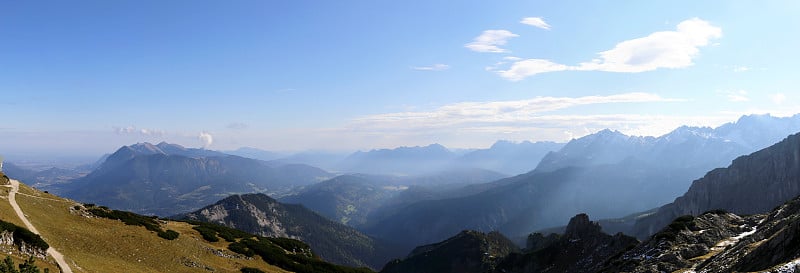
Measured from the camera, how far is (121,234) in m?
55.1

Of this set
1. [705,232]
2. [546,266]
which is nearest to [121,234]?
[705,232]

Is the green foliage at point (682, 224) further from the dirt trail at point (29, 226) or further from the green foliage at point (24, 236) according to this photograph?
the green foliage at point (24, 236)

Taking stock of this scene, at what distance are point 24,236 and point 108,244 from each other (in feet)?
34.6

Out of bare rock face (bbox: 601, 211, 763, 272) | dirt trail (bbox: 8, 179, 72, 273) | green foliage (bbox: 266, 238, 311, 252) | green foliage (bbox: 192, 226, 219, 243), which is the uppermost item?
dirt trail (bbox: 8, 179, 72, 273)

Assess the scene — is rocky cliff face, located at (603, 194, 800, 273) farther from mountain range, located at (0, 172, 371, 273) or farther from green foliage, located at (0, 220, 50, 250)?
green foliage, located at (0, 220, 50, 250)

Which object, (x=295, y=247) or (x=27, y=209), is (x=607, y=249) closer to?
(x=295, y=247)

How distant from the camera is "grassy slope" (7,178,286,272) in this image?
4447cm

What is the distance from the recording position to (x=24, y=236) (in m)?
40.4

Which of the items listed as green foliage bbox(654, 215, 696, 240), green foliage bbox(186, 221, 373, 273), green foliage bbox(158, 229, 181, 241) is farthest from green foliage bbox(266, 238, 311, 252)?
green foliage bbox(654, 215, 696, 240)

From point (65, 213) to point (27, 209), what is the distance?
5.01 m

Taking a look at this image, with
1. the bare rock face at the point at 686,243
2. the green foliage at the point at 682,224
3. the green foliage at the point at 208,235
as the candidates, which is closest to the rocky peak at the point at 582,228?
the bare rock face at the point at 686,243

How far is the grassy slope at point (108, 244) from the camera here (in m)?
44.5

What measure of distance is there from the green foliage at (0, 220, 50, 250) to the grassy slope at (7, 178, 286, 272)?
2.35 m

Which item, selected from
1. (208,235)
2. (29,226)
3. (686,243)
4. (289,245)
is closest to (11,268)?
(29,226)
